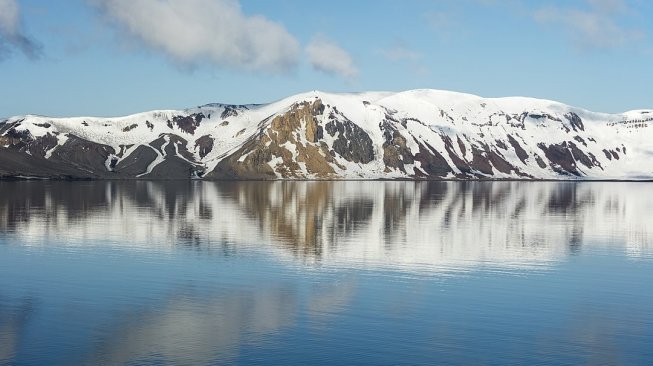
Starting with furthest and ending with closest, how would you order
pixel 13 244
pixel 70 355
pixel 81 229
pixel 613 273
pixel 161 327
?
pixel 81 229
pixel 13 244
pixel 613 273
pixel 161 327
pixel 70 355

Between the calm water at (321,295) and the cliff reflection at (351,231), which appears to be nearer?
the calm water at (321,295)

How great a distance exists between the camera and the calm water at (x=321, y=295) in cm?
3244

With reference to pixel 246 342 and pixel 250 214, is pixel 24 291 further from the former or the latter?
pixel 250 214

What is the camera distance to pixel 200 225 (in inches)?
3504

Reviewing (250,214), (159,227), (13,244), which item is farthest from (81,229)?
(250,214)

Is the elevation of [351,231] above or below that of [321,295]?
above

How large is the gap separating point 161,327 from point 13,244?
36648 mm

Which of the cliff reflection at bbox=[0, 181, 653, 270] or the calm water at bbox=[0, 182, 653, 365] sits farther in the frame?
the cliff reflection at bbox=[0, 181, 653, 270]

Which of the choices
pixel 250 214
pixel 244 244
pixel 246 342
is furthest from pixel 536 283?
pixel 250 214

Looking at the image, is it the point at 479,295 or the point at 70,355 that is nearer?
the point at 70,355

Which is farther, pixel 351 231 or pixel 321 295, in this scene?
pixel 351 231

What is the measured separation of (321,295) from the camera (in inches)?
1742

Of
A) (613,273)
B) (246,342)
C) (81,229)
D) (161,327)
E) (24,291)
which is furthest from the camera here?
(81,229)

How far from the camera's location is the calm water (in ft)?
106
